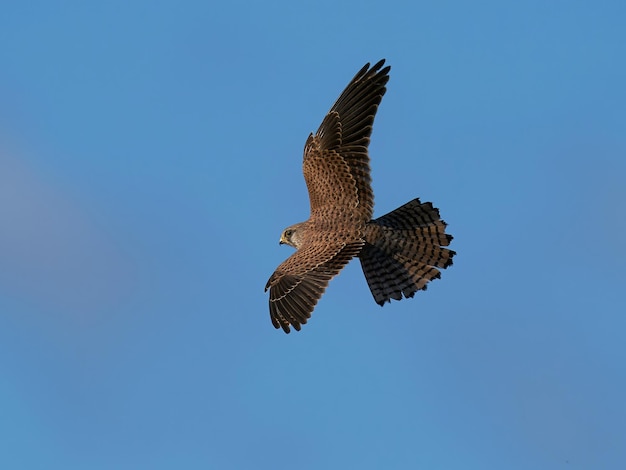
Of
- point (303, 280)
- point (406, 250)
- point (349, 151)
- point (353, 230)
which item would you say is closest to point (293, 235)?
point (353, 230)

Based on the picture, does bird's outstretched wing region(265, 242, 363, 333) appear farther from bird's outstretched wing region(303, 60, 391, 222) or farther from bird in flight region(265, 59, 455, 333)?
bird's outstretched wing region(303, 60, 391, 222)

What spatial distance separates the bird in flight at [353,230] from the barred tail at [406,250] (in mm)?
14

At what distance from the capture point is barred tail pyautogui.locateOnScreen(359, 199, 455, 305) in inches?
589

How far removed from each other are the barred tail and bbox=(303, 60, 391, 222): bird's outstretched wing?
37 cm

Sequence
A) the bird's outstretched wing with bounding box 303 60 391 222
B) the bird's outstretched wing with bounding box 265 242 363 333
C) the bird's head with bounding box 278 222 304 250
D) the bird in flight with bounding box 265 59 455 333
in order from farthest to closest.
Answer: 1. the bird's head with bounding box 278 222 304 250
2. the bird's outstretched wing with bounding box 303 60 391 222
3. the bird in flight with bounding box 265 59 455 333
4. the bird's outstretched wing with bounding box 265 242 363 333

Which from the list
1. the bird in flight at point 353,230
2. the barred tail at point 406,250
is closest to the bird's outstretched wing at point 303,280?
the bird in flight at point 353,230

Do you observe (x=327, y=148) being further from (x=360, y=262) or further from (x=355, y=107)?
(x=360, y=262)

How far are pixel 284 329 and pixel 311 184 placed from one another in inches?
95.2

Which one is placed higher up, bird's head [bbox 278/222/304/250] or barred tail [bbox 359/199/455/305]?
bird's head [bbox 278/222/304/250]

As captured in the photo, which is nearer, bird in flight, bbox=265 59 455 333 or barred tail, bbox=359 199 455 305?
bird in flight, bbox=265 59 455 333

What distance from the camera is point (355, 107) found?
15.3m

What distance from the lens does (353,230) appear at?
14977 millimetres

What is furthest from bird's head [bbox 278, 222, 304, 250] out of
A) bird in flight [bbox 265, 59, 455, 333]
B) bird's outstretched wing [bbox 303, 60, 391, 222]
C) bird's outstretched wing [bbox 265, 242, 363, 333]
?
bird's outstretched wing [bbox 265, 242, 363, 333]

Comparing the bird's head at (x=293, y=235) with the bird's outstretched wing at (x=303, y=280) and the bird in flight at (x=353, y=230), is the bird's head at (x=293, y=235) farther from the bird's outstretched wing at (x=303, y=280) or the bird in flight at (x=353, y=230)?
the bird's outstretched wing at (x=303, y=280)
